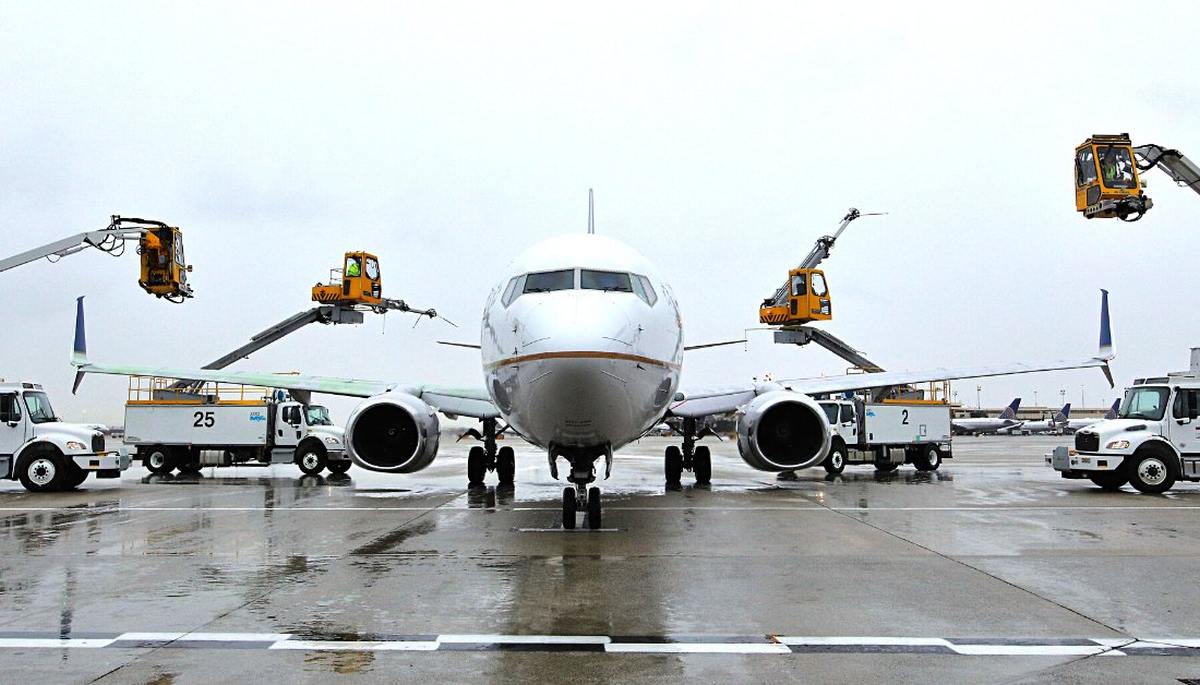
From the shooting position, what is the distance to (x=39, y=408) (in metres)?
17.7

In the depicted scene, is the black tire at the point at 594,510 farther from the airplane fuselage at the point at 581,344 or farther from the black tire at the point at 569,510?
the airplane fuselage at the point at 581,344

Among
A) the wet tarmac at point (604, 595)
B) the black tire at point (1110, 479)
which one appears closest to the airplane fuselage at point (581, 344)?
the wet tarmac at point (604, 595)

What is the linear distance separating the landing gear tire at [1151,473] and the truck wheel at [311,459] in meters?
18.3

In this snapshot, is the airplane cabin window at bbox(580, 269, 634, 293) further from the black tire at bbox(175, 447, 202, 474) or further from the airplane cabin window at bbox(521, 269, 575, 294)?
the black tire at bbox(175, 447, 202, 474)

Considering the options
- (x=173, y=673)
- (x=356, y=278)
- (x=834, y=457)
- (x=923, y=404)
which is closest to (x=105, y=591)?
(x=173, y=673)

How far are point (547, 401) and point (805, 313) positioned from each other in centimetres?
3691

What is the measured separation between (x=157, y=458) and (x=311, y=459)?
4.88 metres

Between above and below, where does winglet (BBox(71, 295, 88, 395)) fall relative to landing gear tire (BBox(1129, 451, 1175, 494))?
above

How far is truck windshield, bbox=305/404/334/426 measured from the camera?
25109 millimetres

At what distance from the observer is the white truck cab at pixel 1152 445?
633 inches

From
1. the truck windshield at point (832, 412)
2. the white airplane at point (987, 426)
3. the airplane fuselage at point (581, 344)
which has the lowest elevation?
the white airplane at point (987, 426)

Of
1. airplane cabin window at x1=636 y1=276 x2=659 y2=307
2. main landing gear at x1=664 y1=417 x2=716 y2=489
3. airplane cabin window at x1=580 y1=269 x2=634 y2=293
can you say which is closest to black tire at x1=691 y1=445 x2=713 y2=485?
main landing gear at x1=664 y1=417 x2=716 y2=489

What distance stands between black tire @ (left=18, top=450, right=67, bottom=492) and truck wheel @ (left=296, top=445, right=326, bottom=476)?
644cm

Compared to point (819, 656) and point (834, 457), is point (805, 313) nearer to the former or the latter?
point (834, 457)
